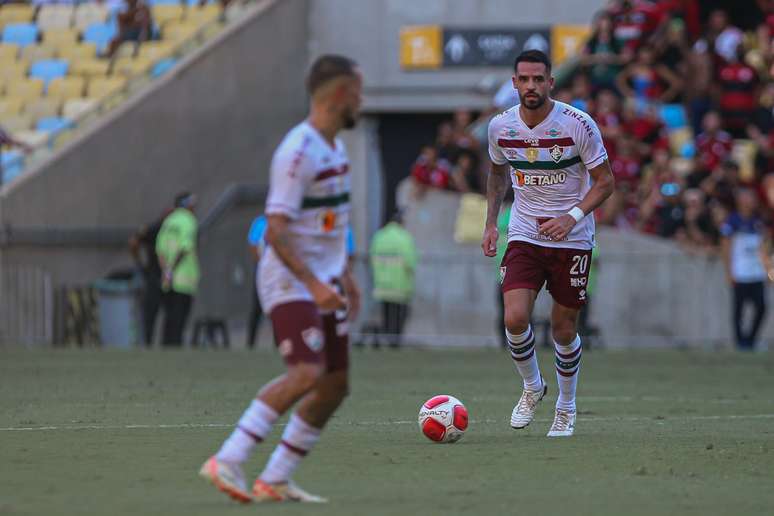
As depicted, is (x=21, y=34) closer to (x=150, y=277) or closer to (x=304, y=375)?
(x=150, y=277)

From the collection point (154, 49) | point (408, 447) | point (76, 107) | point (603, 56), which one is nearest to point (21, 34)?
point (154, 49)

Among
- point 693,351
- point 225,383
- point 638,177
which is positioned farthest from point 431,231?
point 225,383

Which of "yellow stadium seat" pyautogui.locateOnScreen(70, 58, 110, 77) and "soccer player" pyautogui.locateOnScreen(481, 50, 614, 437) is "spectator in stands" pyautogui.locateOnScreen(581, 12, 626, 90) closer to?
"yellow stadium seat" pyautogui.locateOnScreen(70, 58, 110, 77)

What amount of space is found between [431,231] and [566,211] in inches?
635

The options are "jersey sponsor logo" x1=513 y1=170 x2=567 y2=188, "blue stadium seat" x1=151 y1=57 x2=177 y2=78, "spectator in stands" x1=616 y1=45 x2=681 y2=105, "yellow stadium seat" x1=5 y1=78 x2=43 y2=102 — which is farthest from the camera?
"yellow stadium seat" x1=5 y1=78 x2=43 y2=102

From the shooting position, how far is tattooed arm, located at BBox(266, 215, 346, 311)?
7.40m

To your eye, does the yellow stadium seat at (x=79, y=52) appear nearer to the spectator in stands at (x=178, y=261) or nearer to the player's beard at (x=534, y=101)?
the spectator in stands at (x=178, y=261)

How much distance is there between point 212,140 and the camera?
32.5m

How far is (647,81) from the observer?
89.9 feet

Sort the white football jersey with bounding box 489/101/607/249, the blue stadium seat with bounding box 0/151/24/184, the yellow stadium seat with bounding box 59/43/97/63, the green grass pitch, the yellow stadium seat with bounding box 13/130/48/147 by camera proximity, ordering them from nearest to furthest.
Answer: the green grass pitch → the white football jersey with bounding box 489/101/607/249 → the blue stadium seat with bounding box 0/151/24/184 → the yellow stadium seat with bounding box 13/130/48/147 → the yellow stadium seat with bounding box 59/43/97/63

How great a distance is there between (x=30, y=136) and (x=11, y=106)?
4.88 feet

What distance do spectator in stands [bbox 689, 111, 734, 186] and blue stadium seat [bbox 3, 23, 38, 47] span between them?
14639 millimetres

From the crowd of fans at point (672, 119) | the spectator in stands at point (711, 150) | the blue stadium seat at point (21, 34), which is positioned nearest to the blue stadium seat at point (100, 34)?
the blue stadium seat at point (21, 34)

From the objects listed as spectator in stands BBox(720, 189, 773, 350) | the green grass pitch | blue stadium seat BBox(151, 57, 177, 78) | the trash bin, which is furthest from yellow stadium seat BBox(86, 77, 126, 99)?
the green grass pitch
